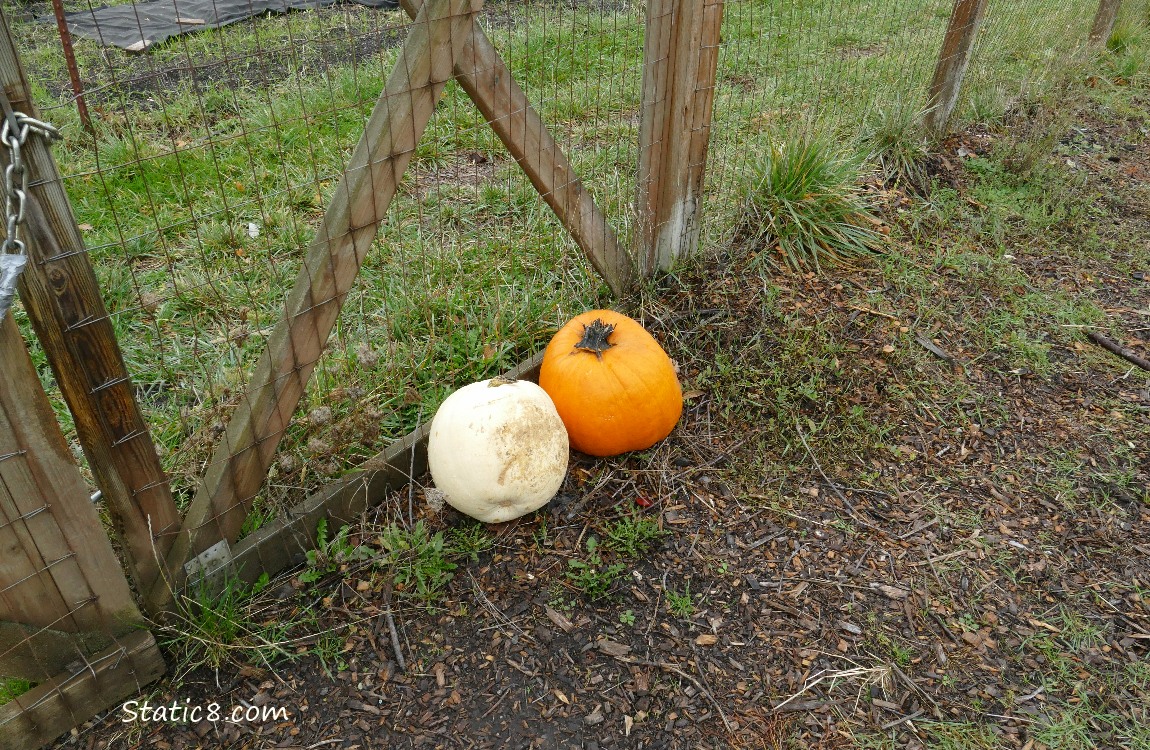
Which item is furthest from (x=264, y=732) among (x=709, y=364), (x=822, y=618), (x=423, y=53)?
(x=709, y=364)

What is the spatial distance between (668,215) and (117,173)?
11.1 feet

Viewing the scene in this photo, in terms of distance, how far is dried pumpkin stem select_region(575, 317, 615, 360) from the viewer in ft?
10.3

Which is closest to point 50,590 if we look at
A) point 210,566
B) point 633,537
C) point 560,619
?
point 210,566

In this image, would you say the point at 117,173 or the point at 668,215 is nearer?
the point at 668,215

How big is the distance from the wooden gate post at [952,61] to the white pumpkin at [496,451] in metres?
4.11

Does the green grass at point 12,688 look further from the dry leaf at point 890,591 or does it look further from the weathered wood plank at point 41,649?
Answer: the dry leaf at point 890,591

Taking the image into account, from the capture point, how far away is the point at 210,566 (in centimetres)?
251

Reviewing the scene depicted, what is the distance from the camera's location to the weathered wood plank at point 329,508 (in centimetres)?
262

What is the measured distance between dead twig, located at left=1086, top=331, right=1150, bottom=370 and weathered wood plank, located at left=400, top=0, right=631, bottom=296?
2.52 meters

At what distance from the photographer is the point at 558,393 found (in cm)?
314

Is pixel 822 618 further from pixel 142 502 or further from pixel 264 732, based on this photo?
pixel 142 502

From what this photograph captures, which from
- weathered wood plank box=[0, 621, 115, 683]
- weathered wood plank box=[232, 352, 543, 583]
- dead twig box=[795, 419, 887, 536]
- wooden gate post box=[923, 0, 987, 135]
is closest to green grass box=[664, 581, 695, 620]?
dead twig box=[795, 419, 887, 536]

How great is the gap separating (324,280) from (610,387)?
1167 mm

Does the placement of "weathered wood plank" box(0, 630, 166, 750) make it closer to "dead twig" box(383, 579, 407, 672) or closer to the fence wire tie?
"dead twig" box(383, 579, 407, 672)
